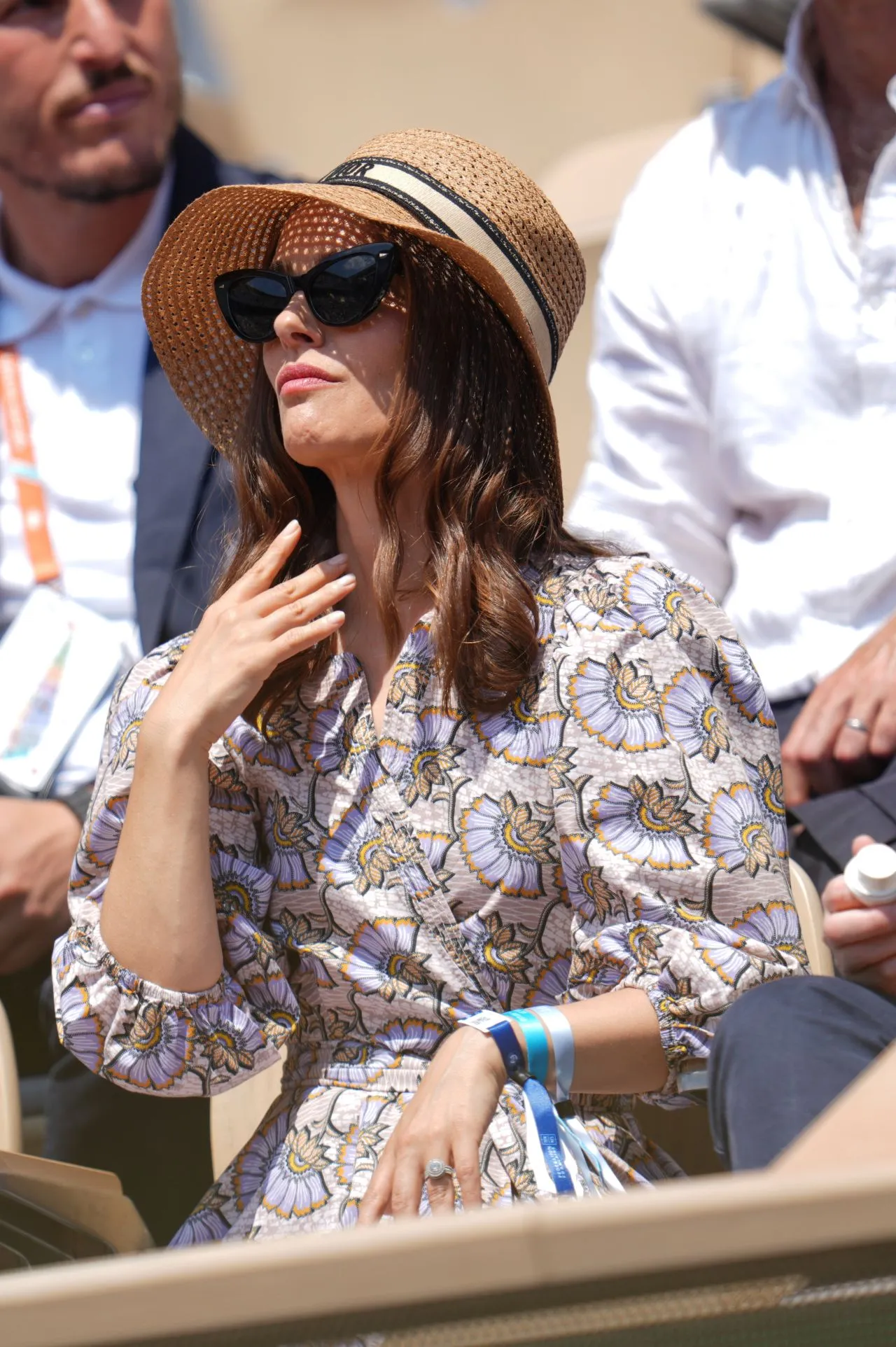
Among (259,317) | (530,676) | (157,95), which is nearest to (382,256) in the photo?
(259,317)

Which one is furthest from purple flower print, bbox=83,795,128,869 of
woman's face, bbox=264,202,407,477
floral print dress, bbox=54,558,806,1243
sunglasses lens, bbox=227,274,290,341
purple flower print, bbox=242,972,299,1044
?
sunglasses lens, bbox=227,274,290,341

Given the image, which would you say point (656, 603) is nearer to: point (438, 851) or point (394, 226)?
point (438, 851)

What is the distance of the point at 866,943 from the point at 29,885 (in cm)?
123

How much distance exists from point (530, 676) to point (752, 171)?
134 centimetres

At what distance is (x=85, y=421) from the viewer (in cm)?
294

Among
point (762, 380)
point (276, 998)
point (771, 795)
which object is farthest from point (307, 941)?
point (762, 380)

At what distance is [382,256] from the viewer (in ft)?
5.40

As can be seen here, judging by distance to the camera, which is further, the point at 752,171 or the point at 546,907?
the point at 752,171

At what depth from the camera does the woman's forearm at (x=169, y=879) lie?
1561mm

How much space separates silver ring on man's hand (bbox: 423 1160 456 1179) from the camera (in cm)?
132

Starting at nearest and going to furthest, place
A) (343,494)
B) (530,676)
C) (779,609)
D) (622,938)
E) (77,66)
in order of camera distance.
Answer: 1. (622,938)
2. (530,676)
3. (343,494)
4. (779,609)
5. (77,66)

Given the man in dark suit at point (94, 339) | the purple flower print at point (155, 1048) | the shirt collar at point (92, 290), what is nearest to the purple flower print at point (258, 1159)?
the purple flower print at point (155, 1048)

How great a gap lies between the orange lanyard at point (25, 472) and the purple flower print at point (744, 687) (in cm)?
149

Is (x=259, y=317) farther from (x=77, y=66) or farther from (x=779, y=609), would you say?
(x=77, y=66)
